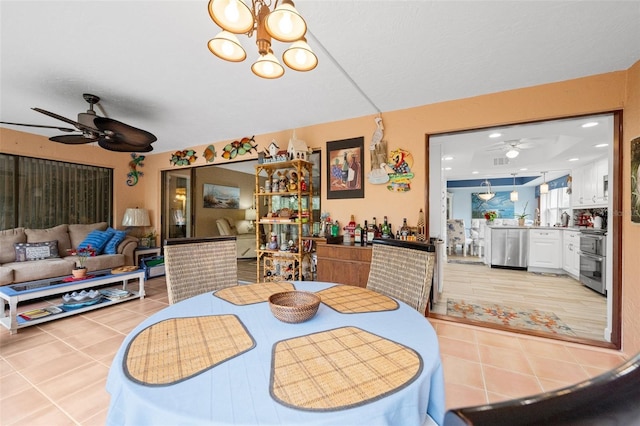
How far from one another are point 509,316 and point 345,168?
8.40 feet

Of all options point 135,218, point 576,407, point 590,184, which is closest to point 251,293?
point 576,407

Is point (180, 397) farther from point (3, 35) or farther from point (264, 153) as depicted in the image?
point (264, 153)

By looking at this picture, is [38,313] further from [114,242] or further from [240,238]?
[240,238]

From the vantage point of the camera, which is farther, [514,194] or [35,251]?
[514,194]

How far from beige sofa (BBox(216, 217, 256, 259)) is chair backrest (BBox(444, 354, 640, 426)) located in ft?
20.4

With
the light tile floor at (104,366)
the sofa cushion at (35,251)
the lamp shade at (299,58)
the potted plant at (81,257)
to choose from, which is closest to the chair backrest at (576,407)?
the lamp shade at (299,58)

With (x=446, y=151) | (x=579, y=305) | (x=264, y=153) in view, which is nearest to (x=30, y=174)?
(x=264, y=153)

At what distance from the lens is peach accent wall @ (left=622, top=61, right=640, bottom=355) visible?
2.08 meters

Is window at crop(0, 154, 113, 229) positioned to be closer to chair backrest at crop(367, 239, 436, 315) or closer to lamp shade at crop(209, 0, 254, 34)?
lamp shade at crop(209, 0, 254, 34)

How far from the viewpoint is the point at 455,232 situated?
7.10 meters

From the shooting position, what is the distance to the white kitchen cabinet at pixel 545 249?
496 cm

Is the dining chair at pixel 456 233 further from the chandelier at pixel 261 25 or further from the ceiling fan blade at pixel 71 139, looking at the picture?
the ceiling fan blade at pixel 71 139

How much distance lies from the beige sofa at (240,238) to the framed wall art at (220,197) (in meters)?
0.36

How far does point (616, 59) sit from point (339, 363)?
10.2 feet
